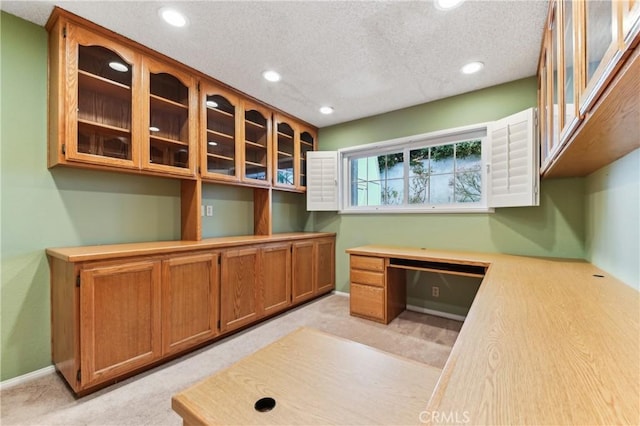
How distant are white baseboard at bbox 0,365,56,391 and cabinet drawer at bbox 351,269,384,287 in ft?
8.76

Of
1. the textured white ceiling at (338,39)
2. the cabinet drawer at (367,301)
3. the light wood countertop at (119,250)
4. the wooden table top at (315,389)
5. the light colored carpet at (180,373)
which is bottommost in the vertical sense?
the light colored carpet at (180,373)

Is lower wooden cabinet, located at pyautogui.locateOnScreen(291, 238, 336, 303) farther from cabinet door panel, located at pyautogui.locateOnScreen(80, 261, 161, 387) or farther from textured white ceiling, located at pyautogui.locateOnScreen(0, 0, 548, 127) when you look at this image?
textured white ceiling, located at pyautogui.locateOnScreen(0, 0, 548, 127)

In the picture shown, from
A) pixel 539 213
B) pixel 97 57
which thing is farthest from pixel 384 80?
pixel 97 57

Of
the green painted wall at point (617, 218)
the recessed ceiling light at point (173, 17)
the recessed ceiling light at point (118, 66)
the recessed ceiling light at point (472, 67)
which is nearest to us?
the green painted wall at point (617, 218)

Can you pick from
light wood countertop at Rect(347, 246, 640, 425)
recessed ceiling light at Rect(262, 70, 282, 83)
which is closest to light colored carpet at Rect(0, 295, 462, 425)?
light wood countertop at Rect(347, 246, 640, 425)

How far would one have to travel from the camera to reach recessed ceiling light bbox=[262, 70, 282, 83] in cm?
260

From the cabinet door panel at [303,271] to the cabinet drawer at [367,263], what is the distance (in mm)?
720

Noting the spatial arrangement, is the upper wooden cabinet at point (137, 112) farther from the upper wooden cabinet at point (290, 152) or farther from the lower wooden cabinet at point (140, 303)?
the lower wooden cabinet at point (140, 303)

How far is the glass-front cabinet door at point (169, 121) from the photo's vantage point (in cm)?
229

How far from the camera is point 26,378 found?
6.28 feet

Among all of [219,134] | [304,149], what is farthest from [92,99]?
[304,149]

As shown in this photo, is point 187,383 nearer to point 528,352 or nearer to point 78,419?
point 78,419

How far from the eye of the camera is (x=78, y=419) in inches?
61.2

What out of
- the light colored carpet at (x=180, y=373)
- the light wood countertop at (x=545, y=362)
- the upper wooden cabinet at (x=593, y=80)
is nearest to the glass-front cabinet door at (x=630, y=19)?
the upper wooden cabinet at (x=593, y=80)
